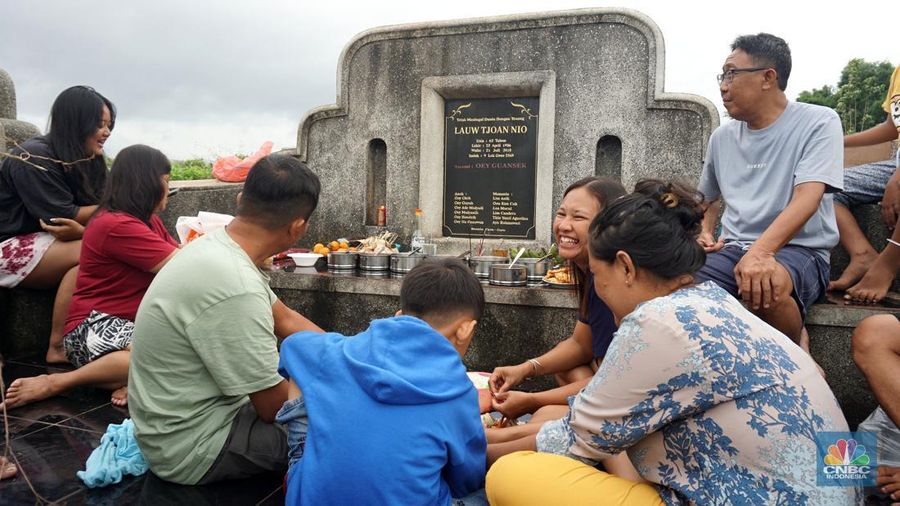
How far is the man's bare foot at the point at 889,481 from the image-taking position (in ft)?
8.11

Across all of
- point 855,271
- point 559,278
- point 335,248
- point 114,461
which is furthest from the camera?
point 335,248

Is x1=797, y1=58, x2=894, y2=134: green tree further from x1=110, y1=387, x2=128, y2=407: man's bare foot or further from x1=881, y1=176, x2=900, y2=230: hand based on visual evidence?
x1=110, y1=387, x2=128, y2=407: man's bare foot

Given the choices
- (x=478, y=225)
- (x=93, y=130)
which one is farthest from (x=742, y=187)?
(x=93, y=130)

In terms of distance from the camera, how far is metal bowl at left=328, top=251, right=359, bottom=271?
5273 millimetres

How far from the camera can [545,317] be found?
4.39m

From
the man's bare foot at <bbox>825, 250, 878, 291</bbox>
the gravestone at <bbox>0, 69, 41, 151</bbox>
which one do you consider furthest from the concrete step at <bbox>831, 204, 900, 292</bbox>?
the gravestone at <bbox>0, 69, 41, 151</bbox>

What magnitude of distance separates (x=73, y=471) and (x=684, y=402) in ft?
9.53

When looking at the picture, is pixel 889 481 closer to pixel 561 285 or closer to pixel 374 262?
pixel 561 285

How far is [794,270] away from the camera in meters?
3.20

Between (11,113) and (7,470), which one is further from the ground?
(11,113)

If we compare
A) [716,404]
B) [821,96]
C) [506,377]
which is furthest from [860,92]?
[716,404]

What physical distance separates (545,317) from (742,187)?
167cm

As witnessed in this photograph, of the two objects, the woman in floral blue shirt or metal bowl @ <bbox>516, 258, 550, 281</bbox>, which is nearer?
the woman in floral blue shirt

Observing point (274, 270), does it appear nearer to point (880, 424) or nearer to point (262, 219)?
point (262, 219)
